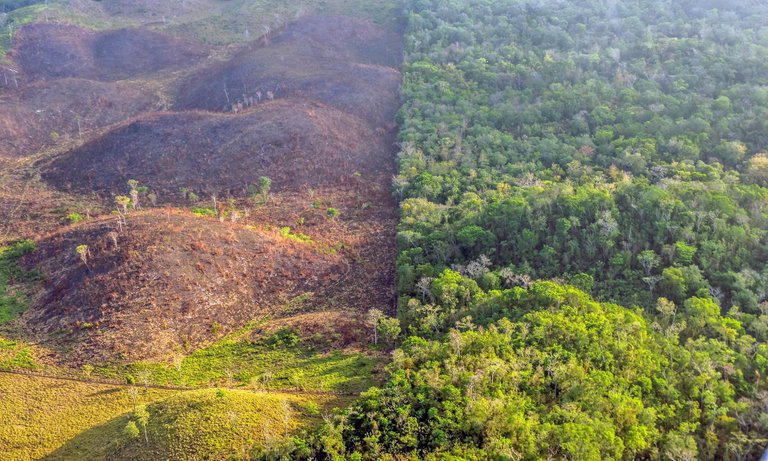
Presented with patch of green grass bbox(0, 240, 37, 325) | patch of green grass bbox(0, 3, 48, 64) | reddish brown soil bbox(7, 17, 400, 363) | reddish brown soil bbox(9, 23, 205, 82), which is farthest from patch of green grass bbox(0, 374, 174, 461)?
patch of green grass bbox(0, 3, 48, 64)

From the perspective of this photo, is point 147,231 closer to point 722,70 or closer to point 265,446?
point 265,446

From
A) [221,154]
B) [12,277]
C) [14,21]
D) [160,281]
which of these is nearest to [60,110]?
[221,154]

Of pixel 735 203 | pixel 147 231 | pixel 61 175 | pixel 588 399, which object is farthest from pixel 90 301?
pixel 735 203

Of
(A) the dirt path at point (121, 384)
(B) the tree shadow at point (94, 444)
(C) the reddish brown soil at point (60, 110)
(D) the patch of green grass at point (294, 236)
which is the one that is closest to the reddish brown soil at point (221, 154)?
(C) the reddish brown soil at point (60, 110)

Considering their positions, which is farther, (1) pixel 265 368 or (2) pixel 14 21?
(2) pixel 14 21

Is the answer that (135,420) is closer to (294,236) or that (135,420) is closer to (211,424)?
(211,424)

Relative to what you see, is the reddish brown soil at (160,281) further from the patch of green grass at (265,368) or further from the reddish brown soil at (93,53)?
the reddish brown soil at (93,53)
